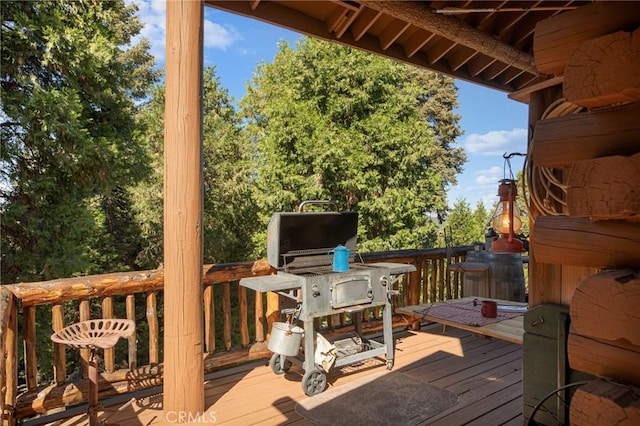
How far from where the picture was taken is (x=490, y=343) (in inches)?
158

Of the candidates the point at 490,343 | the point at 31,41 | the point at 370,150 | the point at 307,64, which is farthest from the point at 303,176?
the point at 490,343

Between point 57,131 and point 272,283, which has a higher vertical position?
point 57,131

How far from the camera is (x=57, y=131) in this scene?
6.70 m

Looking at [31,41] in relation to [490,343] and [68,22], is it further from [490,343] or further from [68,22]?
[490,343]

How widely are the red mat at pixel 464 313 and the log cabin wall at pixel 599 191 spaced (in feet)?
5.91

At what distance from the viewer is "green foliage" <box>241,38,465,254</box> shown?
420 inches

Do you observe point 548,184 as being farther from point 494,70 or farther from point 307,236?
point 494,70

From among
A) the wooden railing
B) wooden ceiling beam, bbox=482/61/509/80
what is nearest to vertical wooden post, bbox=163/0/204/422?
the wooden railing

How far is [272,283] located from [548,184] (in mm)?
1789

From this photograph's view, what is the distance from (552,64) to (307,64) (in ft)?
35.3

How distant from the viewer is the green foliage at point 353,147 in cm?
1066

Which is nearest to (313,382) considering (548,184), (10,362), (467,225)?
(10,362)

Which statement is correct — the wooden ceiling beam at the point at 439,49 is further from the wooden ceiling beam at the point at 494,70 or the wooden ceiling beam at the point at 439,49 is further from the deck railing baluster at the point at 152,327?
the deck railing baluster at the point at 152,327

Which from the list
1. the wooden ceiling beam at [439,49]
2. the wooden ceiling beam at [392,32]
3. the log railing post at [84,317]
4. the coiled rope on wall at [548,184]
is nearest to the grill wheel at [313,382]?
the log railing post at [84,317]
